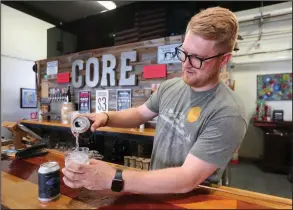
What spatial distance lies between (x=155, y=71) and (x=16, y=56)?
1.14m

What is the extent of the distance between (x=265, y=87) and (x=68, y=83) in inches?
144

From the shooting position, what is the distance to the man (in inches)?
25.4

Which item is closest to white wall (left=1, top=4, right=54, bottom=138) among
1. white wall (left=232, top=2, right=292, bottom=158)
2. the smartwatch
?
the smartwatch

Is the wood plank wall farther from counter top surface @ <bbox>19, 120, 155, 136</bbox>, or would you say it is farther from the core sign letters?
counter top surface @ <bbox>19, 120, 155, 136</bbox>

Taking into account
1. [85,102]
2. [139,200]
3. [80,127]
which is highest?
[85,102]

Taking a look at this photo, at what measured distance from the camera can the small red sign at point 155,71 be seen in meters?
1.92

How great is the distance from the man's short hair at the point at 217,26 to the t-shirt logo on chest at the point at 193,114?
0.24 metres

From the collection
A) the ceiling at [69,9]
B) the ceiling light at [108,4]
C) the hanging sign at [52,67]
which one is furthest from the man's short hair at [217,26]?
the ceiling light at [108,4]

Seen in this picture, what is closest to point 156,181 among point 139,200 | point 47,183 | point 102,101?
point 139,200

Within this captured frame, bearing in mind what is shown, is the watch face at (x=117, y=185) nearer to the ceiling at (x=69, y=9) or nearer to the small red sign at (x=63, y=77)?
the small red sign at (x=63, y=77)

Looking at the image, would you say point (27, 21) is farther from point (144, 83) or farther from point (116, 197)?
point (116, 197)

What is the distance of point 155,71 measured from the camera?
77.2 inches

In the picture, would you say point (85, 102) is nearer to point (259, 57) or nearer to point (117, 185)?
point (117, 185)

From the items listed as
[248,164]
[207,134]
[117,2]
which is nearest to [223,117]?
[207,134]
